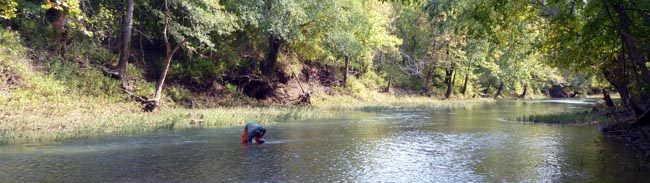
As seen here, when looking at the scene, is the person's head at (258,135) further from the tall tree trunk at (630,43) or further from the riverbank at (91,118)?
the tall tree trunk at (630,43)

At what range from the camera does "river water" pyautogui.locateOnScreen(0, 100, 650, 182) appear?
13453 millimetres

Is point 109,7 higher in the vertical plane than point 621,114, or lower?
higher

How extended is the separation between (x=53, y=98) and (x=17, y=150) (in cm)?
1079

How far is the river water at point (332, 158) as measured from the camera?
13453 millimetres

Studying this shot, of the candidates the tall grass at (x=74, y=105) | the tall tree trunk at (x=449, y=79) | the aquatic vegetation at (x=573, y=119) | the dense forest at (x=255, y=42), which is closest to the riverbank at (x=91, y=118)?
the tall grass at (x=74, y=105)

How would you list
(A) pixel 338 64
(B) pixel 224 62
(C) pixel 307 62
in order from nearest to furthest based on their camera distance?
(B) pixel 224 62 → (C) pixel 307 62 → (A) pixel 338 64

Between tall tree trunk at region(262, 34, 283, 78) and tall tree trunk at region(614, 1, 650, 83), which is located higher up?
tall tree trunk at region(262, 34, 283, 78)

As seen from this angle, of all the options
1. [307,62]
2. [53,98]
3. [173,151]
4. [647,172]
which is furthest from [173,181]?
[307,62]

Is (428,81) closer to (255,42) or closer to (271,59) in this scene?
(271,59)

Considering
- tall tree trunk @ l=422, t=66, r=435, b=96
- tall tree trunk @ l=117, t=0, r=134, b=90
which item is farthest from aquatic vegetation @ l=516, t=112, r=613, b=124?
tall tree trunk @ l=422, t=66, r=435, b=96

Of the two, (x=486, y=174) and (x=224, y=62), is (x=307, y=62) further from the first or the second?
(x=486, y=174)

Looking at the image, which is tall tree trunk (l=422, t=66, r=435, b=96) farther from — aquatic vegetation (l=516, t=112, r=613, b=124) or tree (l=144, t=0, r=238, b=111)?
tree (l=144, t=0, r=238, b=111)

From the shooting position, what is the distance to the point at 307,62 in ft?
172

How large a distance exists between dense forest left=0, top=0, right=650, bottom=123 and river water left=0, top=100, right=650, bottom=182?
2.79 metres
